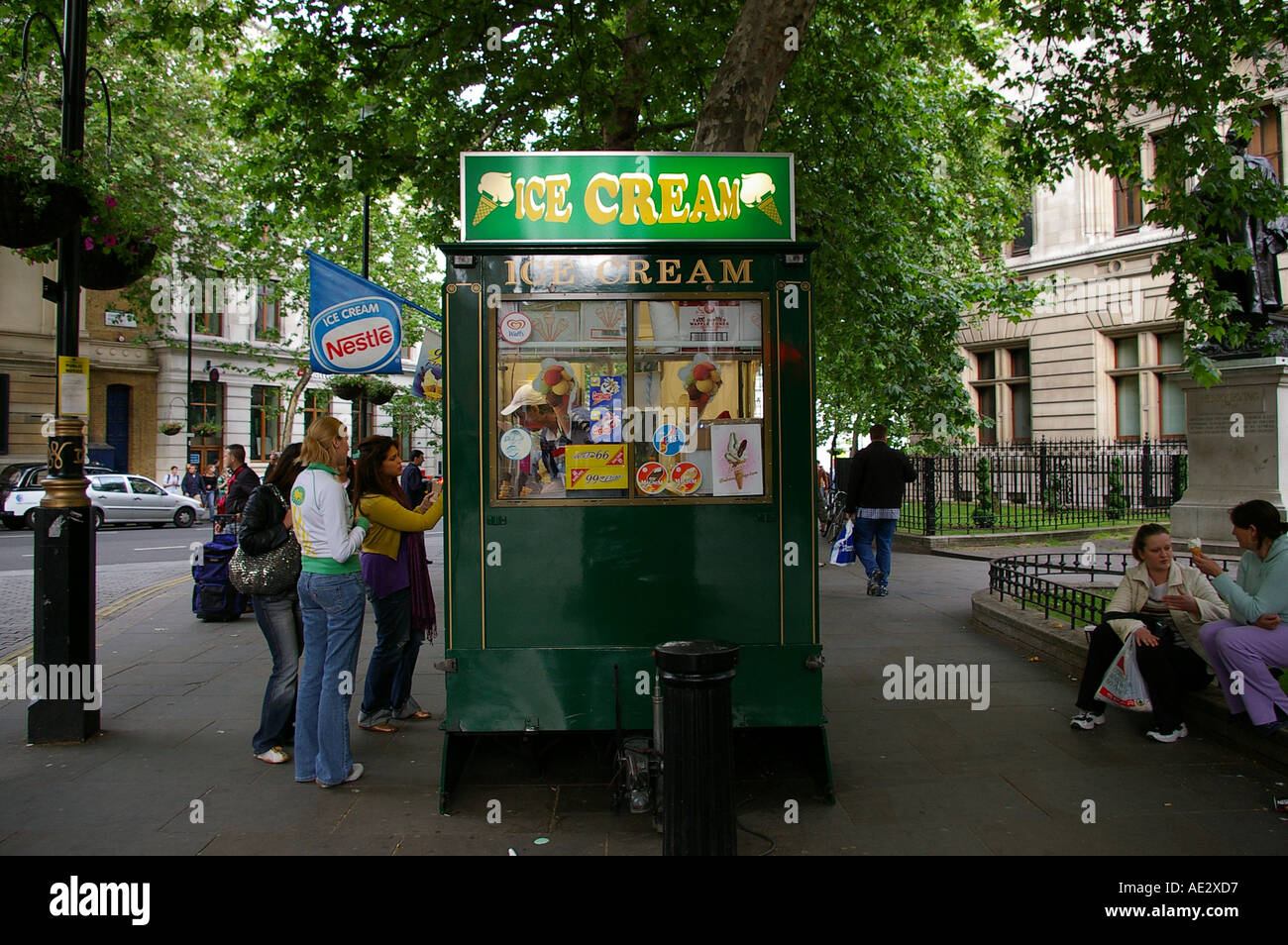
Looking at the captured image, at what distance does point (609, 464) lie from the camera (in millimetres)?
4539

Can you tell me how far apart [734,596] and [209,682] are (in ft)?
16.1

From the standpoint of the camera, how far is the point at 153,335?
112 ft

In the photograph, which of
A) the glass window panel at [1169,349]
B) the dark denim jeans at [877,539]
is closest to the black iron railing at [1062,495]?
the glass window panel at [1169,349]

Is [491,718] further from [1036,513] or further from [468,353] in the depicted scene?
[1036,513]

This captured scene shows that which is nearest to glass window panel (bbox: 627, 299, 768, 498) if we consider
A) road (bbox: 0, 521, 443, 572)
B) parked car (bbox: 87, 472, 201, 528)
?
road (bbox: 0, 521, 443, 572)

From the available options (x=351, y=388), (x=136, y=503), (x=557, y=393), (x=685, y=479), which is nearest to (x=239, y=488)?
(x=351, y=388)

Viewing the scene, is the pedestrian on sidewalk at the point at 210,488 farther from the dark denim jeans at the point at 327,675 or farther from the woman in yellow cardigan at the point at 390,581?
the dark denim jeans at the point at 327,675

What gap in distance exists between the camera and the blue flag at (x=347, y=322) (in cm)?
807

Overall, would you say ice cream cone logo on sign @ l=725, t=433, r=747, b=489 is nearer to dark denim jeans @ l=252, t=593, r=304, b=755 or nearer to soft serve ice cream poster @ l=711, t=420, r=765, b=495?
soft serve ice cream poster @ l=711, t=420, r=765, b=495

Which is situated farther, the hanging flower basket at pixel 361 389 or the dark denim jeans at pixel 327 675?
the hanging flower basket at pixel 361 389

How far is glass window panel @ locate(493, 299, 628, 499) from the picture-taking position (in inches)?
178

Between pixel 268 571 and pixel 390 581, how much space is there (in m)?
0.85

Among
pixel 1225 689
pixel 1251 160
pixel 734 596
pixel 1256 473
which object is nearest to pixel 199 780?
pixel 734 596

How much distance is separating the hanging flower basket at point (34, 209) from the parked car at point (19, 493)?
748 inches
